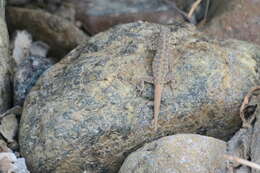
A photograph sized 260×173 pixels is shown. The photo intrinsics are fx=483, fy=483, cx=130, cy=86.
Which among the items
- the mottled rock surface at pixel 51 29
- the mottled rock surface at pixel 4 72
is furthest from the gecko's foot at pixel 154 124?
the mottled rock surface at pixel 51 29

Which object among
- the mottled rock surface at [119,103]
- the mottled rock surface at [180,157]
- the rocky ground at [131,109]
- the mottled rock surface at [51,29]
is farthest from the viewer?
the mottled rock surface at [51,29]

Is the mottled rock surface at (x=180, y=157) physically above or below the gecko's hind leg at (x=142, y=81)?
below

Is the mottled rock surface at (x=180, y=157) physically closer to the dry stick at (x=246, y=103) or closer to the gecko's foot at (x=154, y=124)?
the gecko's foot at (x=154, y=124)

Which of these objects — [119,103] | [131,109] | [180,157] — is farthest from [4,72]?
[180,157]

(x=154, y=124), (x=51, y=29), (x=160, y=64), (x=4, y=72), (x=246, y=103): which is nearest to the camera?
(x=154, y=124)

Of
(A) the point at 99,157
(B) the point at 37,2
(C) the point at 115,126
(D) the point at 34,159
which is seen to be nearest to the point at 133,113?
(C) the point at 115,126

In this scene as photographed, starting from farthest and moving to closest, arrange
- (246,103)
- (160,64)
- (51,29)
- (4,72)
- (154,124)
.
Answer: (51,29)
(4,72)
(160,64)
(246,103)
(154,124)

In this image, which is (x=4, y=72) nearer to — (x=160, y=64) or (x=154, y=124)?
(x=160, y=64)
